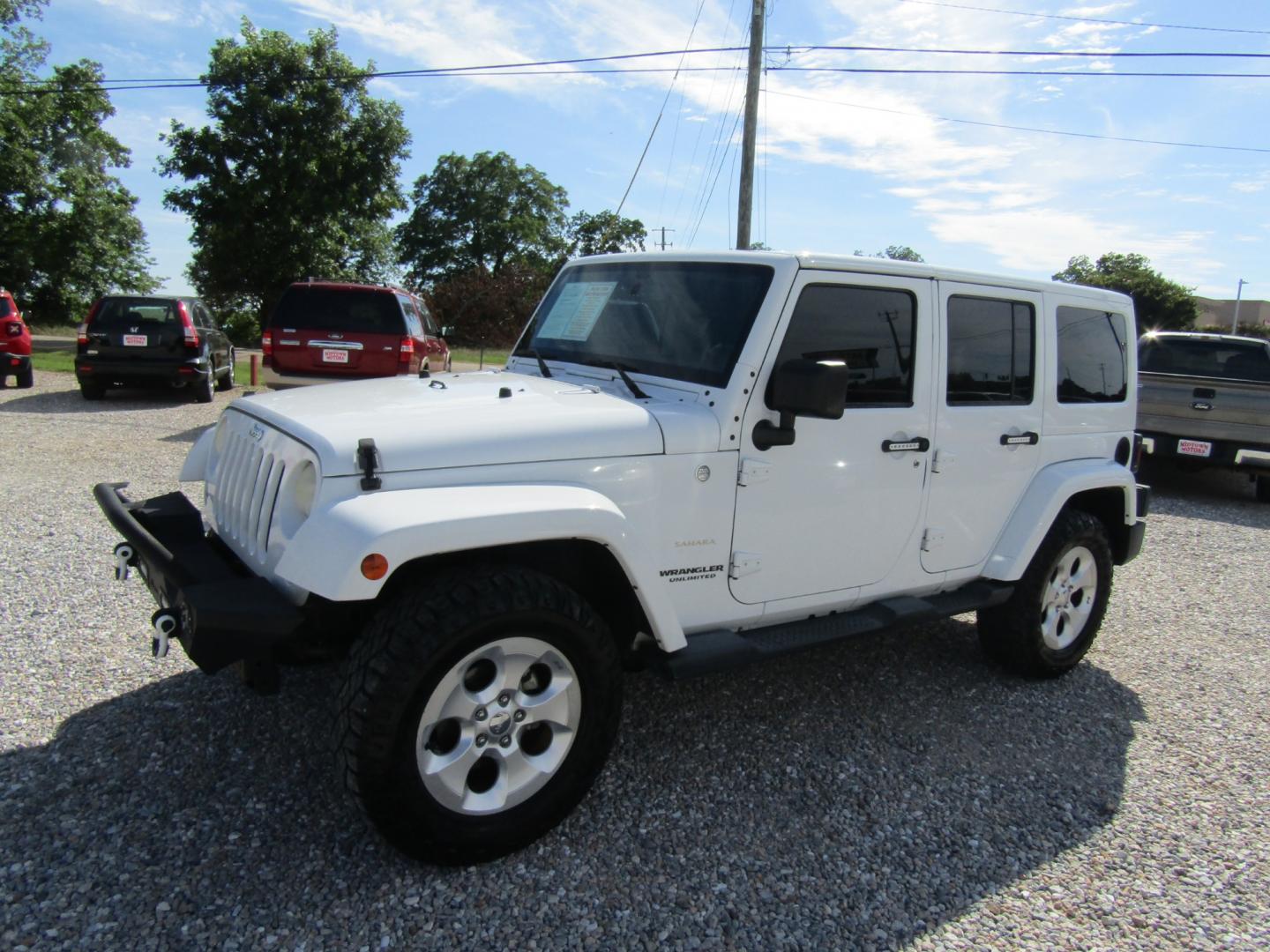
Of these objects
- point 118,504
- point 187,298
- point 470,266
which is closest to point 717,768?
point 118,504

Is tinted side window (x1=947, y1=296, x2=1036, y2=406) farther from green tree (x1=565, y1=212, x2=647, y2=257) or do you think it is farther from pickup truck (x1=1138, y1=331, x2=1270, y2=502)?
green tree (x1=565, y1=212, x2=647, y2=257)

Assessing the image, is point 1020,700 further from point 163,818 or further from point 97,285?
point 97,285

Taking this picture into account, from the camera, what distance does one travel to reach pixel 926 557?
150 inches

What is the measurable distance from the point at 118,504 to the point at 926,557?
3.21 m

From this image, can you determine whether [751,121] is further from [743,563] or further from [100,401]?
[743,563]

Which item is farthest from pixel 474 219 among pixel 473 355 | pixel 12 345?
pixel 12 345

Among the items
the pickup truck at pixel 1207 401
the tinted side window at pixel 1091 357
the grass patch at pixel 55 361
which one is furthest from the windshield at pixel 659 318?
the grass patch at pixel 55 361

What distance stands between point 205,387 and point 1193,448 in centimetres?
1314

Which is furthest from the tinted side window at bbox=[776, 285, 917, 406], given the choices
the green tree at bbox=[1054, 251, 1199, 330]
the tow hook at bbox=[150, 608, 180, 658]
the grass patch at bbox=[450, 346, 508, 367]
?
the green tree at bbox=[1054, 251, 1199, 330]

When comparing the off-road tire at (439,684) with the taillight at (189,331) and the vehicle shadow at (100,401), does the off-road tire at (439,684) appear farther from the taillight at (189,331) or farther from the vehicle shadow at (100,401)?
the taillight at (189,331)

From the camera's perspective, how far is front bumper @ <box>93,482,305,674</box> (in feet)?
7.97

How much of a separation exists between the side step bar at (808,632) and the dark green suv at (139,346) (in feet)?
39.3

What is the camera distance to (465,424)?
2.78 metres

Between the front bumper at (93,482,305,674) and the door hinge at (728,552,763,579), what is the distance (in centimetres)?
145
